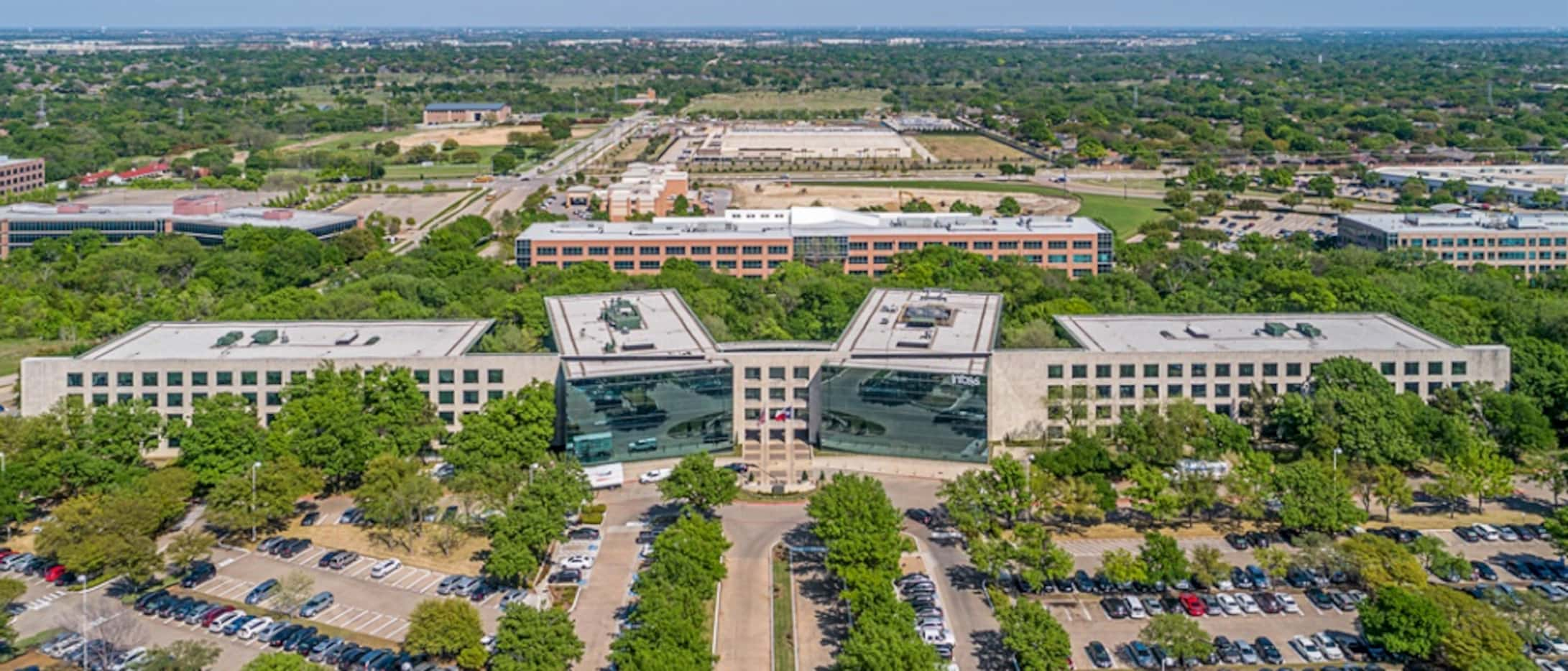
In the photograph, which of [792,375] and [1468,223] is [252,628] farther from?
[1468,223]

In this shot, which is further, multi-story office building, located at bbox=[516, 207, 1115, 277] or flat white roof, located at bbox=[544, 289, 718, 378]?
multi-story office building, located at bbox=[516, 207, 1115, 277]

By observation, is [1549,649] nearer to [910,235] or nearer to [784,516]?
[784,516]

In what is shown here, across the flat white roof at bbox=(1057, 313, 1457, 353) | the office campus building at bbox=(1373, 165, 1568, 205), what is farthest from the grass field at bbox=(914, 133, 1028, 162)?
the flat white roof at bbox=(1057, 313, 1457, 353)

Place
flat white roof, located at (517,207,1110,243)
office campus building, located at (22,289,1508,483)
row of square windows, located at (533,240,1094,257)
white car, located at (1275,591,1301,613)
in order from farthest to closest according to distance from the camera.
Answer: flat white roof, located at (517,207,1110,243), row of square windows, located at (533,240,1094,257), office campus building, located at (22,289,1508,483), white car, located at (1275,591,1301,613)

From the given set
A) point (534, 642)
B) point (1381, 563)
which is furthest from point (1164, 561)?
point (534, 642)

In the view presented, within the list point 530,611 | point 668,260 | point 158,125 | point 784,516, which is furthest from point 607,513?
point 158,125

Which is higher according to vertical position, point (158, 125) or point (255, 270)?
point (158, 125)

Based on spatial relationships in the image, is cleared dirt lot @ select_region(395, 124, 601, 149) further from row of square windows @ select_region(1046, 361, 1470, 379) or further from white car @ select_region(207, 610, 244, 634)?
white car @ select_region(207, 610, 244, 634)
